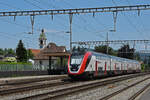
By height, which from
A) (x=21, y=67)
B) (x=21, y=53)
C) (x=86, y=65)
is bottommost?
(x=21, y=67)

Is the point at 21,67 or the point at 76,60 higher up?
the point at 76,60

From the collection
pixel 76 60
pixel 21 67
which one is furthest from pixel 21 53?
pixel 76 60

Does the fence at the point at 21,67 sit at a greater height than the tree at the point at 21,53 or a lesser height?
lesser

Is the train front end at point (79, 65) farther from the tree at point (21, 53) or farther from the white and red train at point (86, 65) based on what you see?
the tree at point (21, 53)

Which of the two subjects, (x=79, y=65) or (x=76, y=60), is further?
(x=76, y=60)

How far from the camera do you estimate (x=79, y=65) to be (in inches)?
1045

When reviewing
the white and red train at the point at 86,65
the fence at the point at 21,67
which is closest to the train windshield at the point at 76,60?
the white and red train at the point at 86,65

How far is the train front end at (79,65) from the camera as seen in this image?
26.4 meters

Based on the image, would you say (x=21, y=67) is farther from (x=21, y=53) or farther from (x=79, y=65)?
(x=21, y=53)

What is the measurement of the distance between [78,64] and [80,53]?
143 centimetres

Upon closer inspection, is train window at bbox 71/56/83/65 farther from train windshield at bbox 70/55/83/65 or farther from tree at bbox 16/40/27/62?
tree at bbox 16/40/27/62

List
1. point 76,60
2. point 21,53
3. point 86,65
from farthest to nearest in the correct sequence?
point 21,53 → point 76,60 → point 86,65

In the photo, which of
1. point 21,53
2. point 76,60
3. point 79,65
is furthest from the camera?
point 21,53

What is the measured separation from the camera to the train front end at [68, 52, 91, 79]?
26438mm
